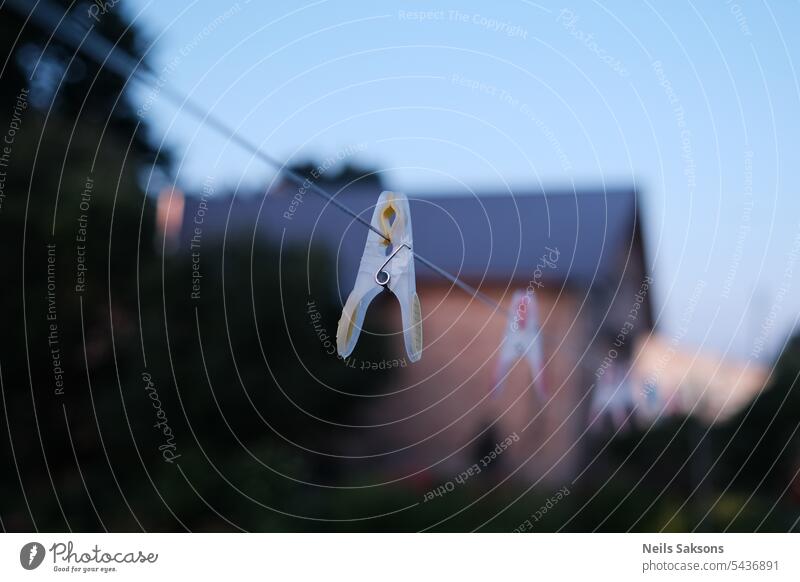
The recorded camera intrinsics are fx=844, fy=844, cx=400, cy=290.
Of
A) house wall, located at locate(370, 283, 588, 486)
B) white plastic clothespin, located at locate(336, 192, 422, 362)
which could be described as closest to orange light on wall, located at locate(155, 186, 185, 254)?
house wall, located at locate(370, 283, 588, 486)

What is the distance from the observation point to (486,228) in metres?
3.90

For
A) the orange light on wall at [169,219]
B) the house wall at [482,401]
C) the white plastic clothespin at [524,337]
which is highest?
the orange light on wall at [169,219]

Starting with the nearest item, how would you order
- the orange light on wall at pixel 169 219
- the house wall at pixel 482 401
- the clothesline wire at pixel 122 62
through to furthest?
the clothesline wire at pixel 122 62 → the house wall at pixel 482 401 → the orange light on wall at pixel 169 219

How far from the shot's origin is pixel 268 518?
3713 mm

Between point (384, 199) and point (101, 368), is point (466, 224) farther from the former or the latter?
point (101, 368)

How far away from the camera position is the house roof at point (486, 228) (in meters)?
3.17

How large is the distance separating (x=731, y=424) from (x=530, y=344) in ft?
6.58

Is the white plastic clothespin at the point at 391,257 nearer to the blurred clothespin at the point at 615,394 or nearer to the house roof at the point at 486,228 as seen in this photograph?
the house roof at the point at 486,228

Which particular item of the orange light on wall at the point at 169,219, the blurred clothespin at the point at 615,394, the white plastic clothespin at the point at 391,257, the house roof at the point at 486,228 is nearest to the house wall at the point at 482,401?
the house roof at the point at 486,228

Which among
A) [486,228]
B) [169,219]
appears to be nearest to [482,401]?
[486,228]

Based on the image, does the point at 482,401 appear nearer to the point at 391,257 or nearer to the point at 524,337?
the point at 524,337

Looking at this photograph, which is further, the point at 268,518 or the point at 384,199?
the point at 268,518

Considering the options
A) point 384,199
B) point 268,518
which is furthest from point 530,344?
point 268,518

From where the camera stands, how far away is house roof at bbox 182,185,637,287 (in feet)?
10.4
